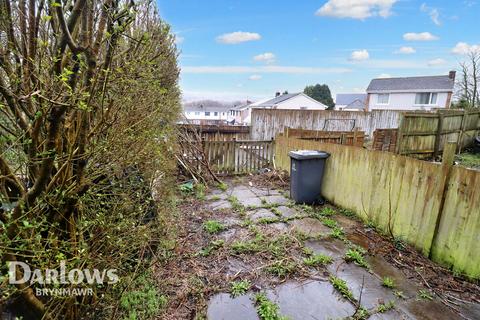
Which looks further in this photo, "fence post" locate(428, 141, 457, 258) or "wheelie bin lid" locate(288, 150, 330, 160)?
"wheelie bin lid" locate(288, 150, 330, 160)

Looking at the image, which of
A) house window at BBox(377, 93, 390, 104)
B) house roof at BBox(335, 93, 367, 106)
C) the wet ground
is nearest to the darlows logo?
the wet ground

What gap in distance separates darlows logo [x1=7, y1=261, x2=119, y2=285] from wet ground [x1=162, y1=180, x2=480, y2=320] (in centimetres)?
102

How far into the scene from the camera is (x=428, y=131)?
775cm

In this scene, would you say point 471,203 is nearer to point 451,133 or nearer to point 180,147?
point 180,147

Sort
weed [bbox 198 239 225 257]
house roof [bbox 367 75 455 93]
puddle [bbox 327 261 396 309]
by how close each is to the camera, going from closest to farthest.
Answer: puddle [bbox 327 261 396 309] < weed [bbox 198 239 225 257] < house roof [bbox 367 75 455 93]

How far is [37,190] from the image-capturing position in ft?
4.76

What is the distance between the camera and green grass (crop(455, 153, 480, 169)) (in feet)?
25.7

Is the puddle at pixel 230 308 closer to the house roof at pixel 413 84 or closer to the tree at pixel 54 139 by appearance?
the tree at pixel 54 139

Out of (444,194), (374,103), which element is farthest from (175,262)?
(374,103)

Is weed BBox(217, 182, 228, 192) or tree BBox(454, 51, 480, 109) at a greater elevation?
tree BBox(454, 51, 480, 109)

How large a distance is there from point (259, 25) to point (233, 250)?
49.2ft

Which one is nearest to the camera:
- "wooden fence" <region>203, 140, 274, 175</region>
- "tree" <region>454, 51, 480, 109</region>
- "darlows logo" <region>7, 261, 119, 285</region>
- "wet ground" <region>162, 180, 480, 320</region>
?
"darlows logo" <region>7, 261, 119, 285</region>

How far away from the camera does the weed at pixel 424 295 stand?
8.52ft

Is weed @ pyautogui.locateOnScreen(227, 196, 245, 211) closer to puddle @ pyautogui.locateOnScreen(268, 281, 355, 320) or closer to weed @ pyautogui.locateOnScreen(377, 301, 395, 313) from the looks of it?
puddle @ pyautogui.locateOnScreen(268, 281, 355, 320)
